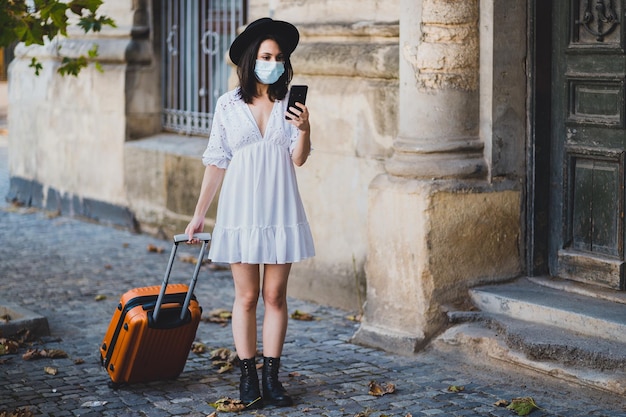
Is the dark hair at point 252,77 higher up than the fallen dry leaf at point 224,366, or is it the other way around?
the dark hair at point 252,77

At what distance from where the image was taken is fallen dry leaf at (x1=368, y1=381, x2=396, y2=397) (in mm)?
5984

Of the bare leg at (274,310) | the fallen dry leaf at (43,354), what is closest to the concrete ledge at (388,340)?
the bare leg at (274,310)

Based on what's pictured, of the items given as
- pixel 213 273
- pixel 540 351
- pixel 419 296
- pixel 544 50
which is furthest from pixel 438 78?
pixel 213 273

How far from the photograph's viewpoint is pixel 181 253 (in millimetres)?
10164

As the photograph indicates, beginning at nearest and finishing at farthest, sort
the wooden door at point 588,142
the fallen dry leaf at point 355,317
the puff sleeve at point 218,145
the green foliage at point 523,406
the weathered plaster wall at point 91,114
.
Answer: the green foliage at point 523,406
the puff sleeve at point 218,145
the wooden door at point 588,142
the fallen dry leaf at point 355,317
the weathered plaster wall at point 91,114

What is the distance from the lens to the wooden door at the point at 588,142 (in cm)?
656

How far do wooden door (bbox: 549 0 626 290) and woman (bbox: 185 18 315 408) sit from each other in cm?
180

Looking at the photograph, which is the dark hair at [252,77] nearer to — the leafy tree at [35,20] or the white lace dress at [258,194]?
the white lace dress at [258,194]

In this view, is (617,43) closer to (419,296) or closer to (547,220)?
(547,220)

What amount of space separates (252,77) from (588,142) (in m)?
2.10

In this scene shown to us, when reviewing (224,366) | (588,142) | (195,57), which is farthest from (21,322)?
(195,57)

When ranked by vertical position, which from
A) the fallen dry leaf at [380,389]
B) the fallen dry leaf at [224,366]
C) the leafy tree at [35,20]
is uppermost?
the leafy tree at [35,20]

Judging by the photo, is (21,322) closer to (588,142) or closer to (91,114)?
(588,142)

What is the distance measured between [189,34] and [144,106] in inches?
33.4
